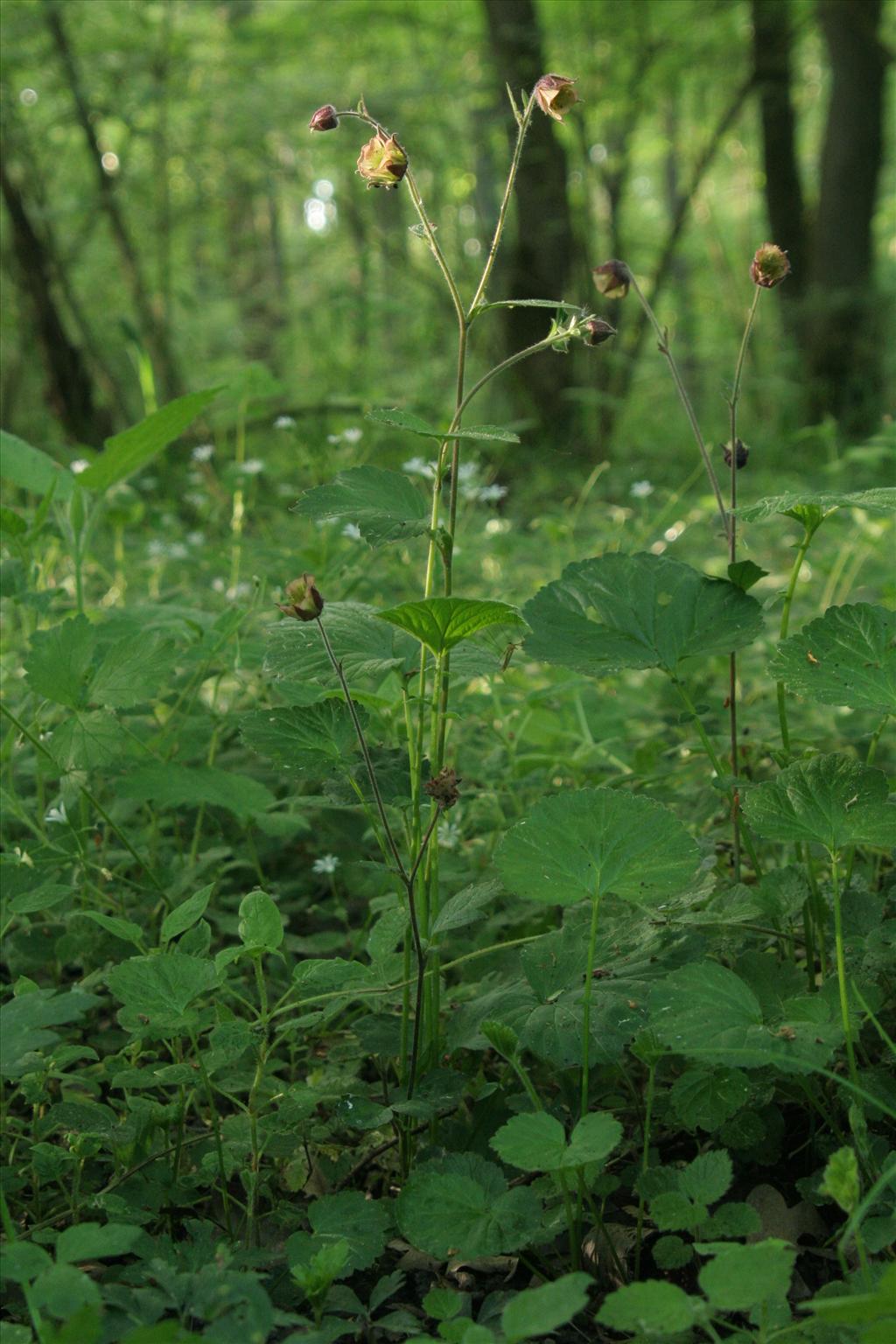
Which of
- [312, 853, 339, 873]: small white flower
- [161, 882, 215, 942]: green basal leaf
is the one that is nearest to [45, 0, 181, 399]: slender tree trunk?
[312, 853, 339, 873]: small white flower

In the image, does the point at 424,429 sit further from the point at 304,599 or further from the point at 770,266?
the point at 770,266

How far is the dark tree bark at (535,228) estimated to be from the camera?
4.91m

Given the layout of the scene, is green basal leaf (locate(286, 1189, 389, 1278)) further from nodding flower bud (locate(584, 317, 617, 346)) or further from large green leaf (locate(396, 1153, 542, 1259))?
nodding flower bud (locate(584, 317, 617, 346))

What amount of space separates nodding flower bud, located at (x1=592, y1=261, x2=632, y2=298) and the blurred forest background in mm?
2490

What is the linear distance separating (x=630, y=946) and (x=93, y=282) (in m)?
6.38

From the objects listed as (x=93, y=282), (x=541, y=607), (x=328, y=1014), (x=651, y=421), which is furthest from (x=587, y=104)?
(x=328, y=1014)

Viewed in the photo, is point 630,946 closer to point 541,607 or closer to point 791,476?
point 541,607

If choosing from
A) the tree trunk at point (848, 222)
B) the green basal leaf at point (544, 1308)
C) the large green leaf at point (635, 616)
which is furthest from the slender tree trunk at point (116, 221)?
the green basal leaf at point (544, 1308)

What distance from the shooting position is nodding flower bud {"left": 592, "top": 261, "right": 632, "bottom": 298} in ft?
3.97

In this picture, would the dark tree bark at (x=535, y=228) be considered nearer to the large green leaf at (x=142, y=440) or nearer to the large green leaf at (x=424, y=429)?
the large green leaf at (x=142, y=440)

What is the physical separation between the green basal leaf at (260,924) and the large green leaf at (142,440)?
82 centimetres

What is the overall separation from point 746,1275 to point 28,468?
58.7 inches

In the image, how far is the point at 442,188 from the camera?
6129 mm

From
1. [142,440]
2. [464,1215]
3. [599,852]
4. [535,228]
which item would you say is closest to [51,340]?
[535,228]
